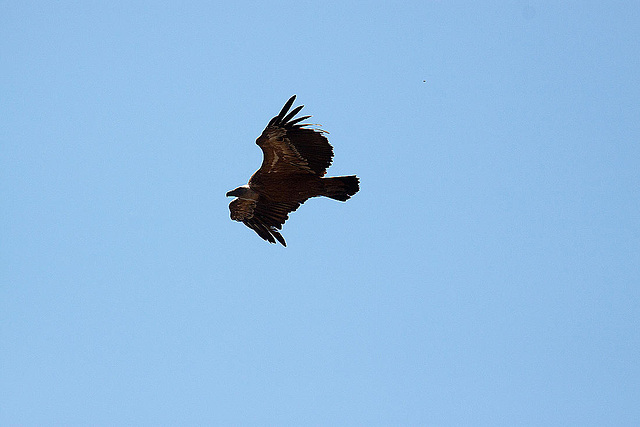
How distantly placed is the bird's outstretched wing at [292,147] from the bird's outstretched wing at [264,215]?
1.15 m

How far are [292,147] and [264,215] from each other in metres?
2.21

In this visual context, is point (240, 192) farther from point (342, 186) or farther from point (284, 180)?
point (342, 186)

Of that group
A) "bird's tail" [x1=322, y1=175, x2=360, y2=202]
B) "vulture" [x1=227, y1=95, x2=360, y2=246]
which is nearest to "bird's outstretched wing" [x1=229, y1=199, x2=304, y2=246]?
"vulture" [x1=227, y1=95, x2=360, y2=246]

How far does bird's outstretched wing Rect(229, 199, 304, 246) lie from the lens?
63.3 ft

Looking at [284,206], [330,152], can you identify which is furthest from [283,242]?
→ [330,152]

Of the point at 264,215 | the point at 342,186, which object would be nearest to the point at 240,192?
the point at 264,215

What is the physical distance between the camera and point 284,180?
18.6 metres

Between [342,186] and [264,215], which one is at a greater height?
[342,186]

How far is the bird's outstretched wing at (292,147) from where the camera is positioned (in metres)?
17.5

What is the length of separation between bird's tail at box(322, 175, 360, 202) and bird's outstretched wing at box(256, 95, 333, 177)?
0.29 metres

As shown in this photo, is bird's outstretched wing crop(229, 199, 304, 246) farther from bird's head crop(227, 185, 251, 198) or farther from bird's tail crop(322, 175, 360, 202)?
bird's tail crop(322, 175, 360, 202)

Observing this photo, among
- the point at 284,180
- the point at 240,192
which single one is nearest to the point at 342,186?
the point at 284,180

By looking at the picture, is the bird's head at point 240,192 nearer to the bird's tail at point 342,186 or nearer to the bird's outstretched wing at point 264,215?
the bird's outstretched wing at point 264,215

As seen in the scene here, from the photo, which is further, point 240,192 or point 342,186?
point 240,192
